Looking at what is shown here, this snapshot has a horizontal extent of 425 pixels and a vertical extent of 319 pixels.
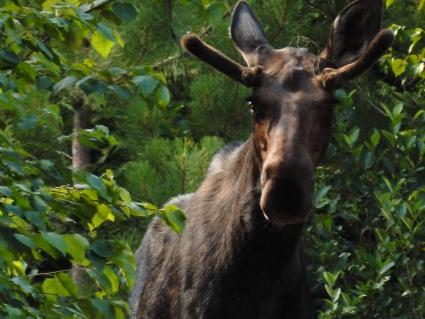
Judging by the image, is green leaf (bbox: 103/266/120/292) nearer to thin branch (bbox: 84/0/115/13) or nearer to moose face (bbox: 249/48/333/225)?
thin branch (bbox: 84/0/115/13)

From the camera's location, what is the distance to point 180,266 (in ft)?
25.3

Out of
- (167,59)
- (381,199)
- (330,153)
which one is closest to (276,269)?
(381,199)

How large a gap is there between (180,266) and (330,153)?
2919 millimetres

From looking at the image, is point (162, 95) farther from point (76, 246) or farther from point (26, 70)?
point (76, 246)

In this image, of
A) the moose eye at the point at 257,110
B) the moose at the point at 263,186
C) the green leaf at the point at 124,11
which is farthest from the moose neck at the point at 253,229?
the green leaf at the point at 124,11

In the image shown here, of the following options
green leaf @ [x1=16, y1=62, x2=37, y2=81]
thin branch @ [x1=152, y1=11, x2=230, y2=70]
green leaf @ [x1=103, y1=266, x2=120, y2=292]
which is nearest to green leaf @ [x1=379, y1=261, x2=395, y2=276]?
thin branch @ [x1=152, y1=11, x2=230, y2=70]

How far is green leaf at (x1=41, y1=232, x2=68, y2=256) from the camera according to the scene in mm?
4738

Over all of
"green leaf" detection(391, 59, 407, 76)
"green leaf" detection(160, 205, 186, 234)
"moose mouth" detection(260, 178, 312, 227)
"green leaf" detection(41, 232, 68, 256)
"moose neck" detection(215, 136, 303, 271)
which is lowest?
"moose neck" detection(215, 136, 303, 271)

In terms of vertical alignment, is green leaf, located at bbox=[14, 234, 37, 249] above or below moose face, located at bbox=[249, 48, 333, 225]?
above

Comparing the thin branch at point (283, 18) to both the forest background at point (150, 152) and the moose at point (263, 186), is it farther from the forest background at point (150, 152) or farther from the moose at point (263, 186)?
the moose at point (263, 186)

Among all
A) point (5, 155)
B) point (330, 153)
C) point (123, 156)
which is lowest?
point (123, 156)

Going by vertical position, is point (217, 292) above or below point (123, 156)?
above

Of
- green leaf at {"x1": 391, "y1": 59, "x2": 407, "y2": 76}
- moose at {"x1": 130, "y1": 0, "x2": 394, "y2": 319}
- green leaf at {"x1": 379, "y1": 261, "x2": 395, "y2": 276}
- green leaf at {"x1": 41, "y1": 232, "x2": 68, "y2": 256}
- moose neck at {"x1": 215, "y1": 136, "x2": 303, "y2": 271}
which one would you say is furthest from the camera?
green leaf at {"x1": 379, "y1": 261, "x2": 395, "y2": 276}

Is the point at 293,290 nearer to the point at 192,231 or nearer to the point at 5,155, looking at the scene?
the point at 192,231
